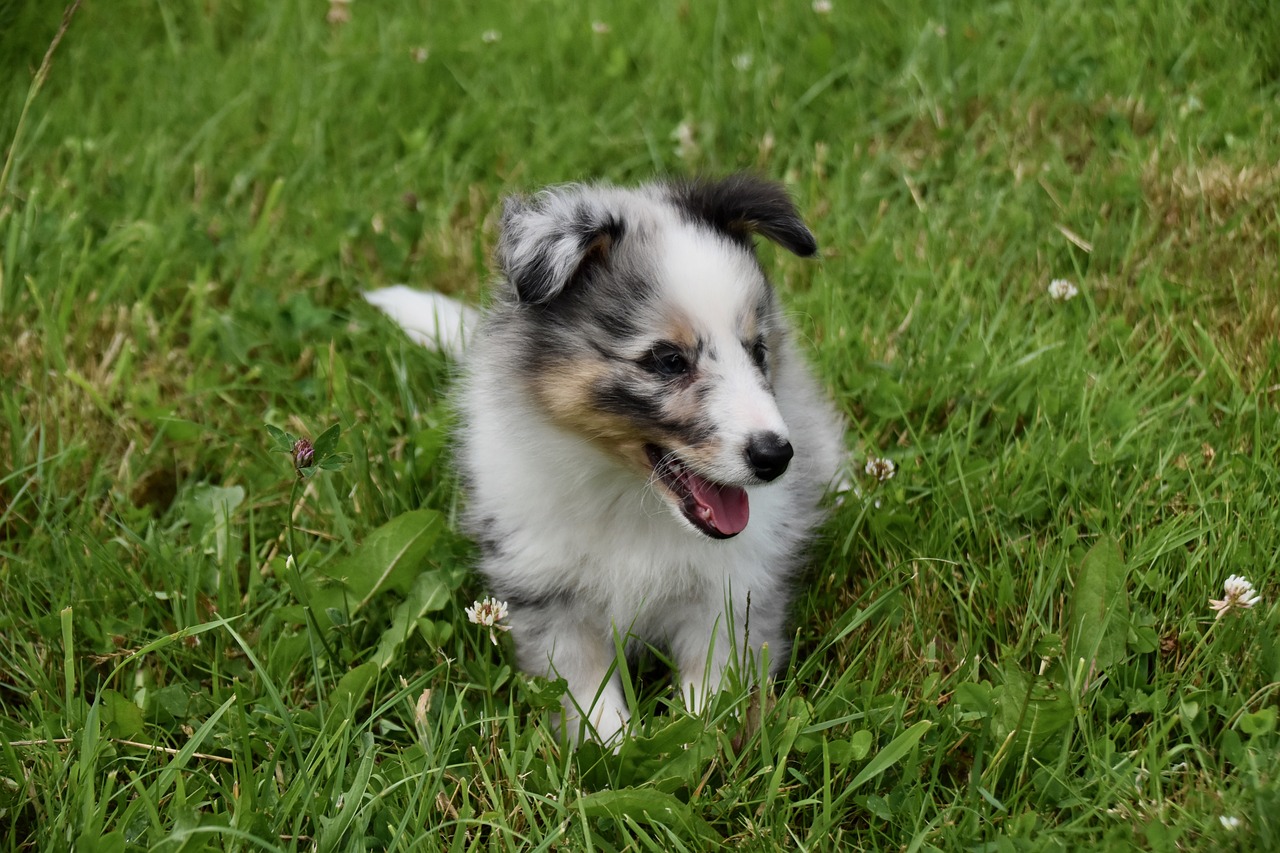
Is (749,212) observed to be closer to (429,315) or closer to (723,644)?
(723,644)

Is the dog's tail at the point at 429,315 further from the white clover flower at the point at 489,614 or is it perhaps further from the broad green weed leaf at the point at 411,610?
the white clover flower at the point at 489,614

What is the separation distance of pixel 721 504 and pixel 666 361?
13.6 inches

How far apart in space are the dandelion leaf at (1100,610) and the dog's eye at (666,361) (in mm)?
1001

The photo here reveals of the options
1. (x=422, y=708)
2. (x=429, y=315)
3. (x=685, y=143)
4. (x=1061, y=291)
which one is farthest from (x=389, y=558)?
(x=685, y=143)

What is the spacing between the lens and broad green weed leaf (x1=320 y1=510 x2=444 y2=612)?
2955 millimetres

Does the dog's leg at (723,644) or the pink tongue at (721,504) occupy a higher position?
the pink tongue at (721,504)

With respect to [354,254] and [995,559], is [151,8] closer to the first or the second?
[354,254]

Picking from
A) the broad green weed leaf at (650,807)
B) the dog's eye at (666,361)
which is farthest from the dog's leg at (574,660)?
the dog's eye at (666,361)

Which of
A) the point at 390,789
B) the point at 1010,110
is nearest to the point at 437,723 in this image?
the point at 390,789

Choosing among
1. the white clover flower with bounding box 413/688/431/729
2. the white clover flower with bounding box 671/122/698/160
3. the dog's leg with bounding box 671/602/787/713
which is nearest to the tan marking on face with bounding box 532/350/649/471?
the dog's leg with bounding box 671/602/787/713

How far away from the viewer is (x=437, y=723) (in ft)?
8.82

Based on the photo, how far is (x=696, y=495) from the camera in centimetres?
267

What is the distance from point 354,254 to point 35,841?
2.45 metres

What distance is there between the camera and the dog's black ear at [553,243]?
2.62m
